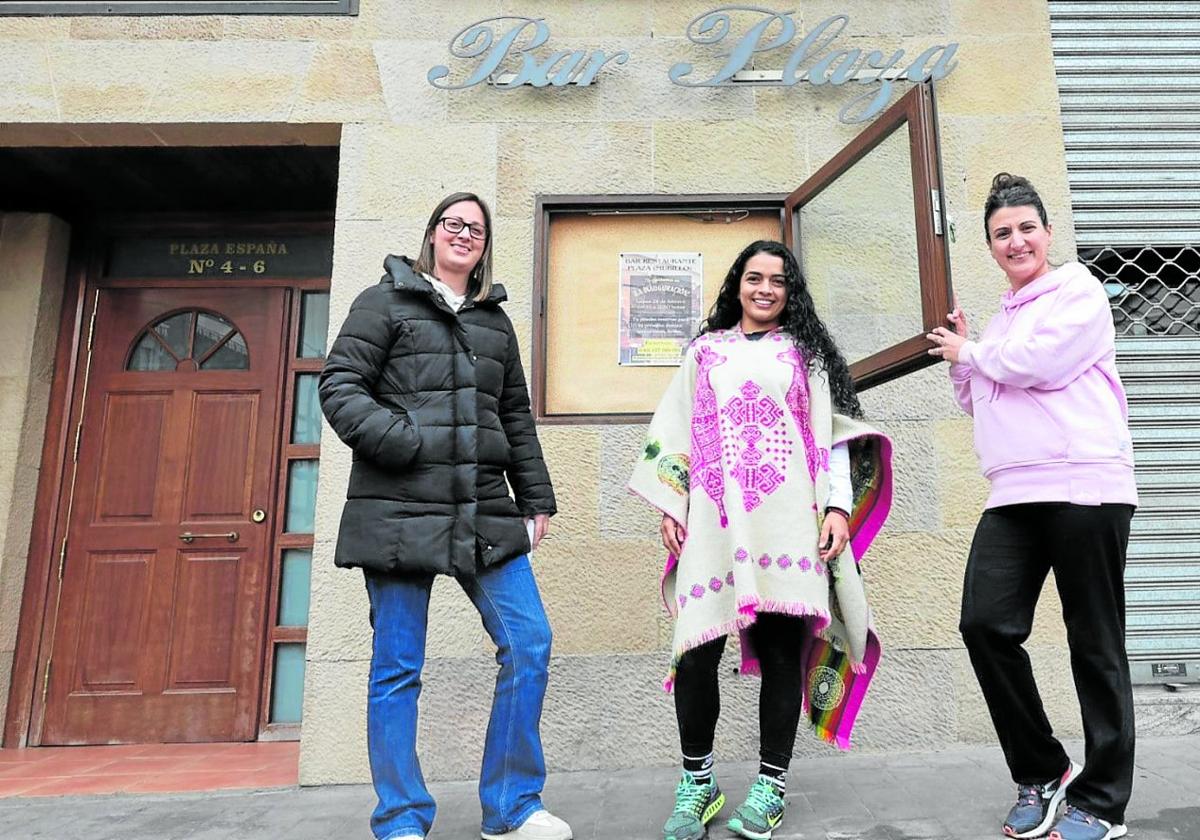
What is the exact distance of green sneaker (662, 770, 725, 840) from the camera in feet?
8.18

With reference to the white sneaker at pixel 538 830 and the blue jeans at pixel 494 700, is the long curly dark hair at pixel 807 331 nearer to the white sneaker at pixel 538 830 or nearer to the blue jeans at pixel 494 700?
the blue jeans at pixel 494 700

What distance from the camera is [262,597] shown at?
465 centimetres

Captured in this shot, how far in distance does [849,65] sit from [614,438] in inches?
87.6

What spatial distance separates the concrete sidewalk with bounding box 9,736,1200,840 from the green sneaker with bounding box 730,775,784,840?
8cm

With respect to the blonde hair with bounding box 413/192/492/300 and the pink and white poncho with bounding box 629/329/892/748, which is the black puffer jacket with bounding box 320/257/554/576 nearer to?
the blonde hair with bounding box 413/192/492/300

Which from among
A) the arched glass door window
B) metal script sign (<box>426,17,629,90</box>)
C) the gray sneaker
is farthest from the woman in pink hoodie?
the arched glass door window

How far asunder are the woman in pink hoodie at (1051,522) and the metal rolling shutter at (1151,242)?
173cm

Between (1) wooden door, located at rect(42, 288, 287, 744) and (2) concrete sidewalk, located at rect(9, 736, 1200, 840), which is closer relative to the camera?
(2) concrete sidewalk, located at rect(9, 736, 1200, 840)

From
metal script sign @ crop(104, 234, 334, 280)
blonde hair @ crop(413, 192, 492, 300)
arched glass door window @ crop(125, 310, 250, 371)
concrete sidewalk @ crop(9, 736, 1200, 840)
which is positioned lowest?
concrete sidewalk @ crop(9, 736, 1200, 840)

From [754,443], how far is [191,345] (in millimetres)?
3822

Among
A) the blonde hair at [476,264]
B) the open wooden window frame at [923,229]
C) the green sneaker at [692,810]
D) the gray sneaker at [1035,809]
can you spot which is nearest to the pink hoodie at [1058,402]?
the open wooden window frame at [923,229]

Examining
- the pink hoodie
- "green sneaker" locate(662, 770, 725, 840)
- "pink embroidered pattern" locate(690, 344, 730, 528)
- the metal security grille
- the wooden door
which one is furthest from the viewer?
the wooden door

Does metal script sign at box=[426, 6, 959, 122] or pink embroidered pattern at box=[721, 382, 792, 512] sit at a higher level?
metal script sign at box=[426, 6, 959, 122]

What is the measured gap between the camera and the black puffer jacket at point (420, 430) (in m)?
2.42
